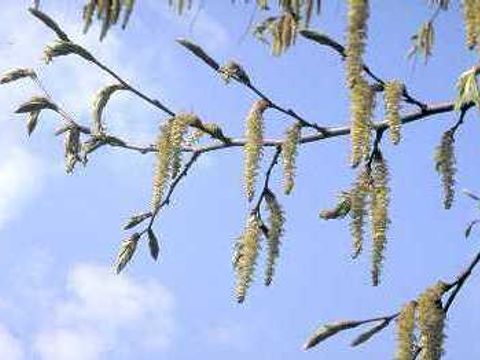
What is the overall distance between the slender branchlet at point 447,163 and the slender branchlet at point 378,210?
0.85 feet

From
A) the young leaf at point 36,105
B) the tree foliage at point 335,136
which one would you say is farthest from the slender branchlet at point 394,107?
the young leaf at point 36,105

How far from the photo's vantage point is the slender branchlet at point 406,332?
3.92 m

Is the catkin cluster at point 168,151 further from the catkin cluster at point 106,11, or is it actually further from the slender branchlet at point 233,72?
the catkin cluster at point 106,11

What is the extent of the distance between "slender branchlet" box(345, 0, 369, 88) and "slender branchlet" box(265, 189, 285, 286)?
1.10m

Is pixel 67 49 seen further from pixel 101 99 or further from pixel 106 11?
pixel 106 11

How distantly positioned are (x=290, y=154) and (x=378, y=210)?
0.59 m

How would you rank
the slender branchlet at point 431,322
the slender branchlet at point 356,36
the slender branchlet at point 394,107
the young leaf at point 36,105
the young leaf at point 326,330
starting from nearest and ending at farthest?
the slender branchlet at point 356,36 → the slender branchlet at point 431,322 → the slender branchlet at point 394,107 → the young leaf at point 326,330 → the young leaf at point 36,105

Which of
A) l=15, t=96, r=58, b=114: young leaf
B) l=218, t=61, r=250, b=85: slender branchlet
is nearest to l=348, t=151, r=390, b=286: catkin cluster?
l=218, t=61, r=250, b=85: slender branchlet

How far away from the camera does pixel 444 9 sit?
5.00 meters

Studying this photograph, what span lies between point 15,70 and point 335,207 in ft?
6.89

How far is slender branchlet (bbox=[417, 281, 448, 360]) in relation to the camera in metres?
3.97

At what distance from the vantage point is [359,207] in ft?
14.0

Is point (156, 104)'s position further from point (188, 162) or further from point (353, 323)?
point (353, 323)

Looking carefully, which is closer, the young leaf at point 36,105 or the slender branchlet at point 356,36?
the slender branchlet at point 356,36
